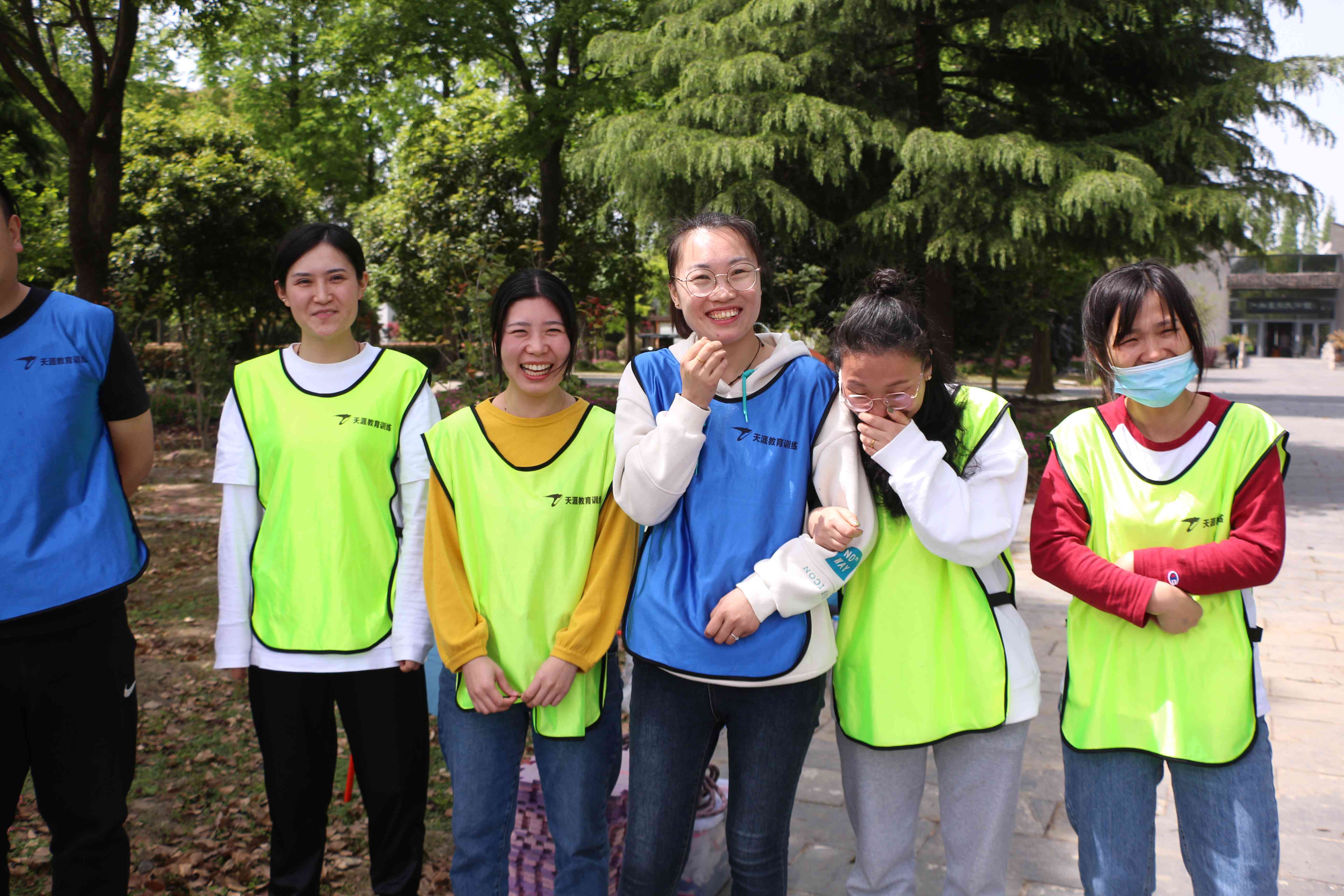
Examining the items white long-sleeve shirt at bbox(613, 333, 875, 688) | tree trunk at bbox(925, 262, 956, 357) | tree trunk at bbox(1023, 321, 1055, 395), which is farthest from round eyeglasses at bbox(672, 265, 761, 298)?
tree trunk at bbox(1023, 321, 1055, 395)

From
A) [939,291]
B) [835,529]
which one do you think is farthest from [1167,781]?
[939,291]

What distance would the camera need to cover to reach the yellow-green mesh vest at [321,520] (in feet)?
8.43

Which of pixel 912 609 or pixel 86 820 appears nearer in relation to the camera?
pixel 912 609

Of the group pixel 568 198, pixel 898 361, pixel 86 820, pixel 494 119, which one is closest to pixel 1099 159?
pixel 898 361

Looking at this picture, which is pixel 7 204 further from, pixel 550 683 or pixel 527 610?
pixel 550 683

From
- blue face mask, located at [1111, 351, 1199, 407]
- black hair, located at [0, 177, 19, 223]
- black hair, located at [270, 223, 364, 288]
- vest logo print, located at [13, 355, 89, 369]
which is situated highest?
black hair, located at [0, 177, 19, 223]

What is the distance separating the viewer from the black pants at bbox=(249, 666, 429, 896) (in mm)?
2623

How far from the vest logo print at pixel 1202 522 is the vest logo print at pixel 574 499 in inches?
53.3

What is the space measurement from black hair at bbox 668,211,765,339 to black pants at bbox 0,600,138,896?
5.43ft

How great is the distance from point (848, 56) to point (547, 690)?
32.5 ft

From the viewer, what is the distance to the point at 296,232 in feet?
9.03

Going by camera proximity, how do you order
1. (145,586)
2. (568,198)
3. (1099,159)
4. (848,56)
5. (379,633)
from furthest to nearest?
(568,198)
(848,56)
(1099,159)
(145,586)
(379,633)

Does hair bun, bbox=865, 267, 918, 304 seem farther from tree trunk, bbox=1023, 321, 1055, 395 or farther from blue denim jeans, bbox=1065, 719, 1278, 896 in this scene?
tree trunk, bbox=1023, 321, 1055, 395

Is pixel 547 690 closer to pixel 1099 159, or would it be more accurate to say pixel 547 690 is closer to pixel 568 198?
pixel 1099 159
